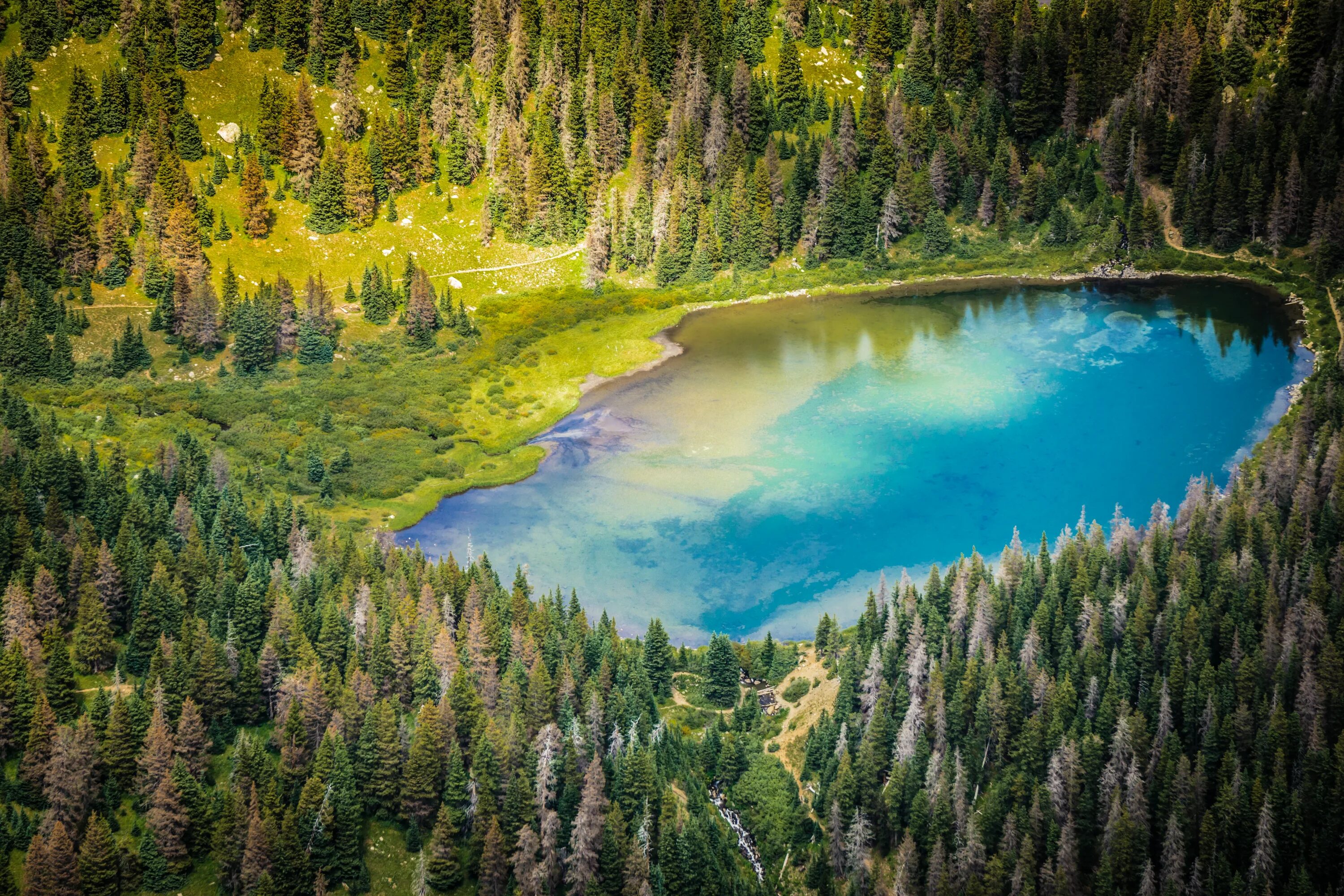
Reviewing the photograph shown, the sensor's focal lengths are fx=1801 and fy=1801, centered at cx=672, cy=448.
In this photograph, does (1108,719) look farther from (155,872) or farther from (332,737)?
(155,872)

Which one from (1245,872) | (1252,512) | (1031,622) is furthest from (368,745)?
(1252,512)

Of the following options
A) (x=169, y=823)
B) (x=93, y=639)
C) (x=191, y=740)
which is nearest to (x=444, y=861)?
(x=169, y=823)

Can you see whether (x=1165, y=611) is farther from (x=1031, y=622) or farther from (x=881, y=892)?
(x=881, y=892)

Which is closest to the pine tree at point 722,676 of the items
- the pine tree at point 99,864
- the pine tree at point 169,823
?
the pine tree at point 169,823

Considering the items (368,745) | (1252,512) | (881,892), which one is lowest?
(881,892)

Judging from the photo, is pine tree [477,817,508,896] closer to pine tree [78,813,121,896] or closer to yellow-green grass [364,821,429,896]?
yellow-green grass [364,821,429,896]

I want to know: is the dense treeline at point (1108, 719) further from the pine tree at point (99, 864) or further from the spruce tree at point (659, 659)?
the pine tree at point (99, 864)
